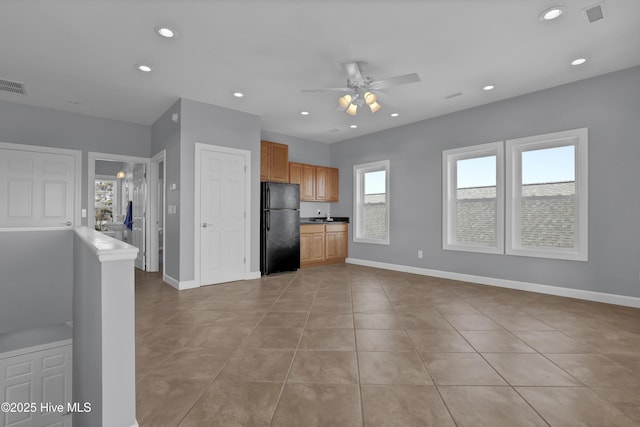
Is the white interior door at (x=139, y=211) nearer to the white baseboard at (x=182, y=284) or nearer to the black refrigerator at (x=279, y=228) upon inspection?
the white baseboard at (x=182, y=284)

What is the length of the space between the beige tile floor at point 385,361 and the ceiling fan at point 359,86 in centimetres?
243

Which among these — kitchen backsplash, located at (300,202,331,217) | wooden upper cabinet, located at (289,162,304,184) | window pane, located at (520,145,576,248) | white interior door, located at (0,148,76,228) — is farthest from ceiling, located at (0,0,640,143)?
kitchen backsplash, located at (300,202,331,217)

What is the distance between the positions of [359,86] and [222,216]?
2816mm

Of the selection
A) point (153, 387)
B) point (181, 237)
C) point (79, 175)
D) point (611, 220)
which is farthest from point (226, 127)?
point (611, 220)

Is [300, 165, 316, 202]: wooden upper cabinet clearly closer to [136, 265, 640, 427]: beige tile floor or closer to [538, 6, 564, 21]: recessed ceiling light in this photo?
[136, 265, 640, 427]: beige tile floor

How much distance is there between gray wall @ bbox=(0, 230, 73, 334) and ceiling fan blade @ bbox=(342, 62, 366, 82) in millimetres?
3816

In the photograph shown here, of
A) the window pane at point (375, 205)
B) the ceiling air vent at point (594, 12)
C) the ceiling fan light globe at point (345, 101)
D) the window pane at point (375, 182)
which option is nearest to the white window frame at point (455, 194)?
the window pane at point (375, 205)

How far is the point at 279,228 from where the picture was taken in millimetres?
5516

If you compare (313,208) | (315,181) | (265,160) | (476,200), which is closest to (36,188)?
(265,160)

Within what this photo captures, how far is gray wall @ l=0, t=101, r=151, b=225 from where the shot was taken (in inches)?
179

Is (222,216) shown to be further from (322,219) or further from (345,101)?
(322,219)

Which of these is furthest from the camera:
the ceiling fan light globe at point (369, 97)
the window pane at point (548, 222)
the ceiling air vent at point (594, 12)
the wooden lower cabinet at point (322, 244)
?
the wooden lower cabinet at point (322, 244)

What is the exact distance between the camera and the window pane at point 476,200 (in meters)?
4.76

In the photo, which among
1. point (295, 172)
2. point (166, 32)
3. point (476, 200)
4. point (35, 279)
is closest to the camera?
point (166, 32)
